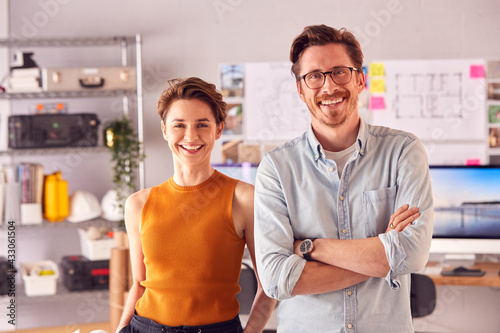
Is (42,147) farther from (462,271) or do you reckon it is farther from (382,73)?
(462,271)

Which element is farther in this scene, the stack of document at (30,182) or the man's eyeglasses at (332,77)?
the stack of document at (30,182)

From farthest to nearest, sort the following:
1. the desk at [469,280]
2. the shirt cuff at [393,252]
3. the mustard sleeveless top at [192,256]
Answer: the desk at [469,280]
the mustard sleeveless top at [192,256]
the shirt cuff at [393,252]

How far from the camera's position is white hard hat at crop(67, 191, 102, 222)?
3434 mm

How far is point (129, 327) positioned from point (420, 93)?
9.07 ft

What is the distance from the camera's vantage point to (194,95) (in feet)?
4.97

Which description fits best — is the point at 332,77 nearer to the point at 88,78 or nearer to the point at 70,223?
the point at 88,78

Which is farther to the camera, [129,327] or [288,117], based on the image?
[288,117]

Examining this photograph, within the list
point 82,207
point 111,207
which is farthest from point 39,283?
point 111,207

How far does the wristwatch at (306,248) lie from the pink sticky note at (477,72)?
2.72 metres

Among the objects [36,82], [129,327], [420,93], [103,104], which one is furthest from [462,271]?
[36,82]

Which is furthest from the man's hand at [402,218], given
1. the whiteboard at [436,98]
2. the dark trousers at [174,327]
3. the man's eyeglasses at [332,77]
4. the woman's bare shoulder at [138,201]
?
the whiteboard at [436,98]

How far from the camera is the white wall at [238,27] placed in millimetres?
3674

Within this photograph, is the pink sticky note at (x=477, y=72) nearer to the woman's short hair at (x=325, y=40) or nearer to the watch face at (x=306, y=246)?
the woman's short hair at (x=325, y=40)

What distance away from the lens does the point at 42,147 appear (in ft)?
11.1
